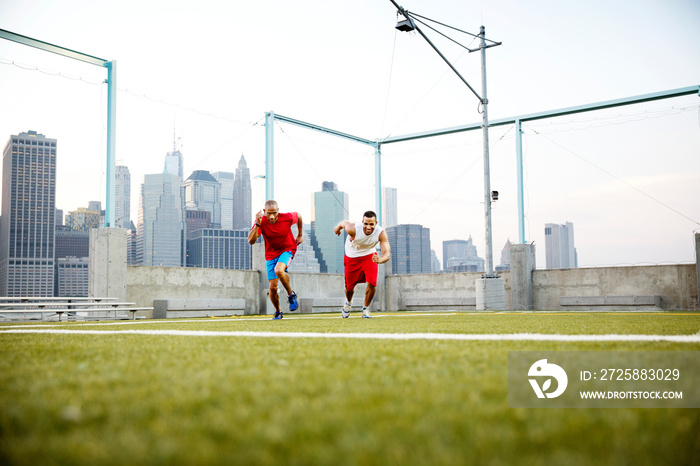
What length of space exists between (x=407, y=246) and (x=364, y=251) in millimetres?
37632

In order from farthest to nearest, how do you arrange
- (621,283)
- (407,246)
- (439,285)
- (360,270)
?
(407,246), (439,285), (621,283), (360,270)

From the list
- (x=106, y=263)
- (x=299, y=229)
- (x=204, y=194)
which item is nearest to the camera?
(x=299, y=229)

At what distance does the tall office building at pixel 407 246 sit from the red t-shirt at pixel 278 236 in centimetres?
1476

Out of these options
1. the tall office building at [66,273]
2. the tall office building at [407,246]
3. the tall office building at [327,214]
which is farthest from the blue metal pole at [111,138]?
the tall office building at [66,273]

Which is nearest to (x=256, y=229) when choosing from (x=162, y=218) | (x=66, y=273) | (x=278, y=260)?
(x=278, y=260)

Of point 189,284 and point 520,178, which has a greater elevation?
point 520,178

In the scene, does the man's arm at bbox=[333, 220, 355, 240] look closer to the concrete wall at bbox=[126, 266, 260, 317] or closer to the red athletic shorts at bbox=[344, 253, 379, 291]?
the red athletic shorts at bbox=[344, 253, 379, 291]

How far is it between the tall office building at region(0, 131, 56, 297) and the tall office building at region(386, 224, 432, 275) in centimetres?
12248

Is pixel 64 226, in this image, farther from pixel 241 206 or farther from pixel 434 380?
pixel 434 380

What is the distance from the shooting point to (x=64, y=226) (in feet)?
532

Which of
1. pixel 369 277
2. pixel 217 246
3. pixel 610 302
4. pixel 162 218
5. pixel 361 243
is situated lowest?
pixel 610 302

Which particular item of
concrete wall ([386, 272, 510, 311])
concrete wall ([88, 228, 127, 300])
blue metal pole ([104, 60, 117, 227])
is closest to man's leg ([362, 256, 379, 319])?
concrete wall ([88, 228, 127, 300])

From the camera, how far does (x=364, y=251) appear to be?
386 inches

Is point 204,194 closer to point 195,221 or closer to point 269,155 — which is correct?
point 195,221
